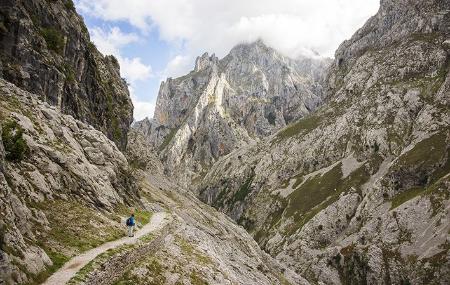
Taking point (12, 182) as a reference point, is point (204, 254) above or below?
below

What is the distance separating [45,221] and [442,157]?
200 metres

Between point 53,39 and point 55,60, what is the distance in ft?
17.3

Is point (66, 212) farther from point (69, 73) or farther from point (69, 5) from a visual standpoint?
point (69, 5)

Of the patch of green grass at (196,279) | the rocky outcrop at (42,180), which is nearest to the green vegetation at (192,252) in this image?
the patch of green grass at (196,279)

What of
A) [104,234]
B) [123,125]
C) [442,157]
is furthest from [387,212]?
[104,234]

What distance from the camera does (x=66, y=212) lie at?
3756cm

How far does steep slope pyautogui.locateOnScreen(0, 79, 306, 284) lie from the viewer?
26.3m

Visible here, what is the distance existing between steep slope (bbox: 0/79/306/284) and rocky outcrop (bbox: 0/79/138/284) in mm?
79

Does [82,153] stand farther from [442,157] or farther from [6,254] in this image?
[442,157]

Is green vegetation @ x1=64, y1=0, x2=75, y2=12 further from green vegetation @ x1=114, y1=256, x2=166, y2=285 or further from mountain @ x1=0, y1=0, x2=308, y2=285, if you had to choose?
green vegetation @ x1=114, y1=256, x2=166, y2=285

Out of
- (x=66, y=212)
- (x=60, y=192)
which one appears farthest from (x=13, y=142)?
(x=66, y=212)

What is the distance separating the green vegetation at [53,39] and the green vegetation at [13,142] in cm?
4783

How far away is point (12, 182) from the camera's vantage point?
32188 millimetres

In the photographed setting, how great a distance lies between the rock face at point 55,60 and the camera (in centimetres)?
6800
